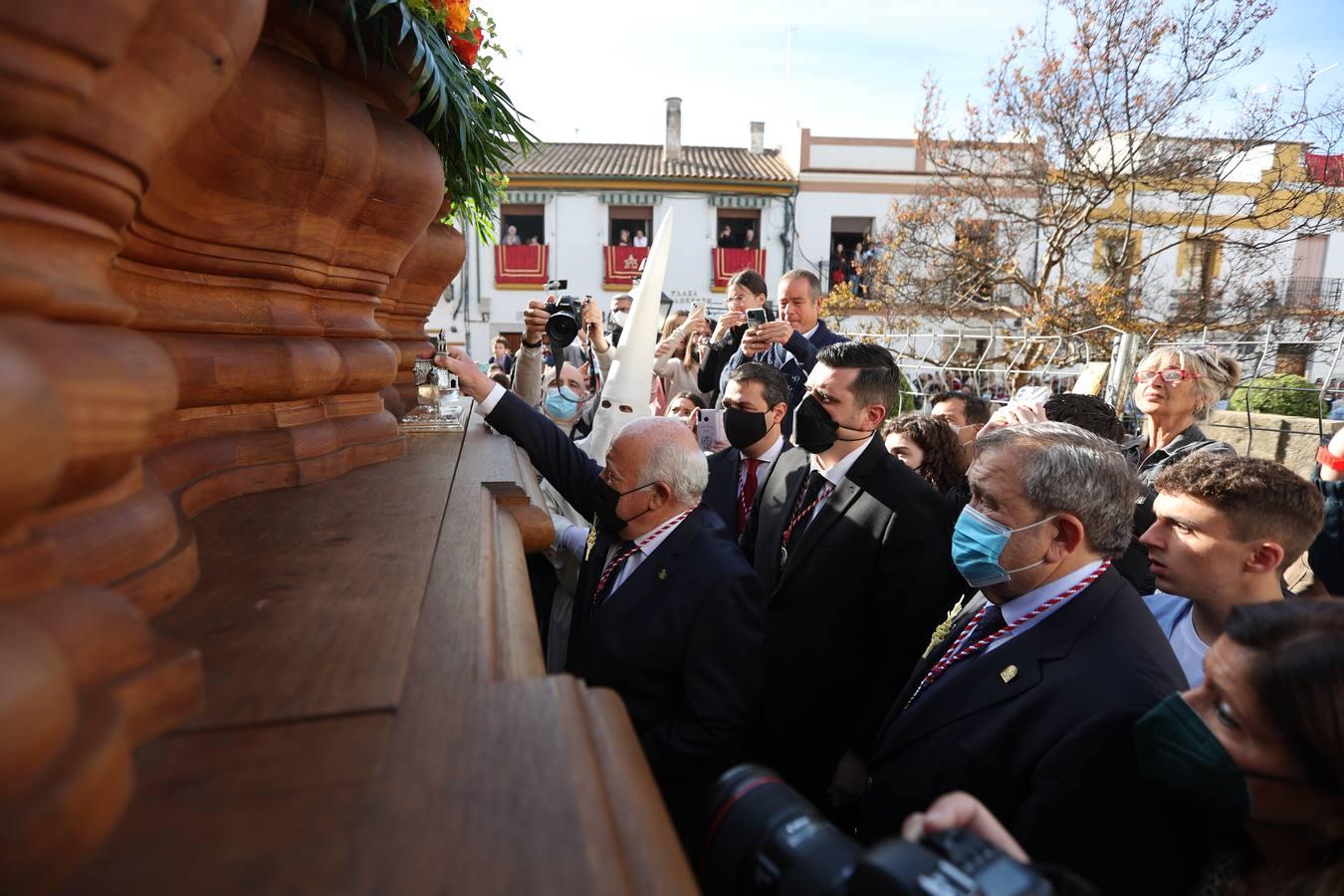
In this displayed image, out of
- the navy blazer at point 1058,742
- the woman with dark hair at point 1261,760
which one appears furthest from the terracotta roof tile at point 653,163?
the woman with dark hair at point 1261,760

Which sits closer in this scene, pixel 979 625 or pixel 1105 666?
pixel 1105 666

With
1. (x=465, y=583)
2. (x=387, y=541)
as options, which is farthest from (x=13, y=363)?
(x=387, y=541)

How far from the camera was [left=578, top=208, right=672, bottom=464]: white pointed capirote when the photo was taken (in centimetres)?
427

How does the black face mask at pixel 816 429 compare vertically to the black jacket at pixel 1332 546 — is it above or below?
above

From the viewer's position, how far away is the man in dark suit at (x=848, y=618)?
273cm

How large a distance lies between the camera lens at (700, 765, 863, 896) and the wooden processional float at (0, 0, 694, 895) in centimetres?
16

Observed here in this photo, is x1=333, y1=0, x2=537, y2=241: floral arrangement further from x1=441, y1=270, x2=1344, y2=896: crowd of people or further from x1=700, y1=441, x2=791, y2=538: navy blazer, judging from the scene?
x1=700, y1=441, x2=791, y2=538: navy blazer

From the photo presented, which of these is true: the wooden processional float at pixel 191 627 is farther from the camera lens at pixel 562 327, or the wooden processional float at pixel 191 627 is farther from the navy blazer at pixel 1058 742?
the camera lens at pixel 562 327

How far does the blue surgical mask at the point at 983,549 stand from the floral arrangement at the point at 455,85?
62.5 inches

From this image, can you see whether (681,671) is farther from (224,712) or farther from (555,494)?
(555,494)

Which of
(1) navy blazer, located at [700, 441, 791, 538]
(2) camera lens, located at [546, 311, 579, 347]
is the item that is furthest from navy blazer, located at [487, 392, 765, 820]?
(1) navy blazer, located at [700, 441, 791, 538]

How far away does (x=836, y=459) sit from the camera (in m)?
3.13

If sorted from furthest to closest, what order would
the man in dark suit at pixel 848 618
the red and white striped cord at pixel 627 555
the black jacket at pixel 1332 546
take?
1. the black jacket at pixel 1332 546
2. the man in dark suit at pixel 848 618
3. the red and white striped cord at pixel 627 555

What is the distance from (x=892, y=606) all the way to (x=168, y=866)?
2454mm
